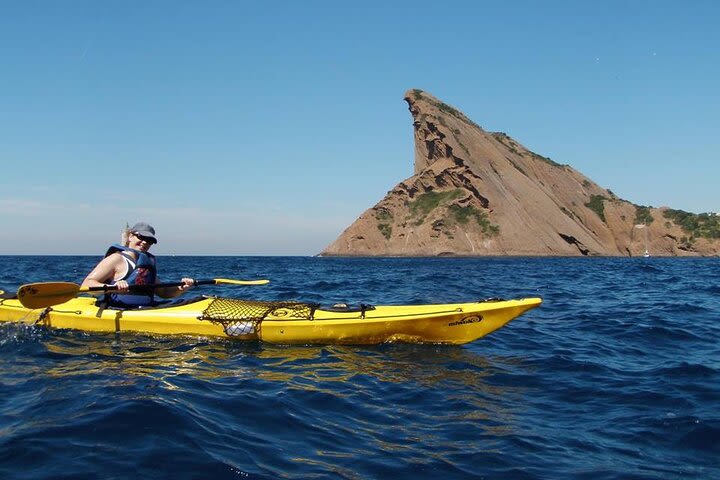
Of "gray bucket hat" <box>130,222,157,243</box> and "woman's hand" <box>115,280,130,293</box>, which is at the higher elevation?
"gray bucket hat" <box>130,222,157,243</box>

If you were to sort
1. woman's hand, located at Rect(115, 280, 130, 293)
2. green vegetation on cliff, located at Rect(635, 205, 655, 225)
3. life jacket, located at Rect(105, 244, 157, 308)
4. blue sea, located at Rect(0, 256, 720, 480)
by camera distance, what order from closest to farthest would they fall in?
blue sea, located at Rect(0, 256, 720, 480) → woman's hand, located at Rect(115, 280, 130, 293) → life jacket, located at Rect(105, 244, 157, 308) → green vegetation on cliff, located at Rect(635, 205, 655, 225)

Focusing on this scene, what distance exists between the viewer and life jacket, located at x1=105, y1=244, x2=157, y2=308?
770 centimetres

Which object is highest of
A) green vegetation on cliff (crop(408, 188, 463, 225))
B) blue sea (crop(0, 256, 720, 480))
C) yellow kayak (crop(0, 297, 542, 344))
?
green vegetation on cliff (crop(408, 188, 463, 225))

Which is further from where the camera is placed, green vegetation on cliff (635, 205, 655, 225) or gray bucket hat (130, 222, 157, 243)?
green vegetation on cliff (635, 205, 655, 225)

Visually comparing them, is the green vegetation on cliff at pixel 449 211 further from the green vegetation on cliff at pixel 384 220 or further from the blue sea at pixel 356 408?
the blue sea at pixel 356 408

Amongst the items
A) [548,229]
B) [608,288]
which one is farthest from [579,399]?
[548,229]

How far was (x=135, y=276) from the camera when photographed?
779 centimetres

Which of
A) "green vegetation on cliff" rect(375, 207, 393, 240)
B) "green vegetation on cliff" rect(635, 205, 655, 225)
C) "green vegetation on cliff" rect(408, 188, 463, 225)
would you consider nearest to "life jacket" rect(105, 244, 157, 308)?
"green vegetation on cliff" rect(408, 188, 463, 225)

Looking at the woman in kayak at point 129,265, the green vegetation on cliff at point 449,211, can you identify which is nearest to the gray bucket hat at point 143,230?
the woman in kayak at point 129,265

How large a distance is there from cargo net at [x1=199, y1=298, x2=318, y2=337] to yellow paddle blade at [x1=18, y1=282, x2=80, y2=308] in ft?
5.97

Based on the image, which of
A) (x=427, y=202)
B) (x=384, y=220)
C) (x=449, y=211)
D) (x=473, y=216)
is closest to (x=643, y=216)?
(x=473, y=216)

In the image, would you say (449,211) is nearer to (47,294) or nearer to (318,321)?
(318,321)

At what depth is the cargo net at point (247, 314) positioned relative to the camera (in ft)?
24.8

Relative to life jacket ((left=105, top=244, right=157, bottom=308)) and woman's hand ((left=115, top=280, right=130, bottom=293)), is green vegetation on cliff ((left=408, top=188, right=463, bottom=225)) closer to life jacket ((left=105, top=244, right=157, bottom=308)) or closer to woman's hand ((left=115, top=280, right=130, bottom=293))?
life jacket ((left=105, top=244, right=157, bottom=308))
